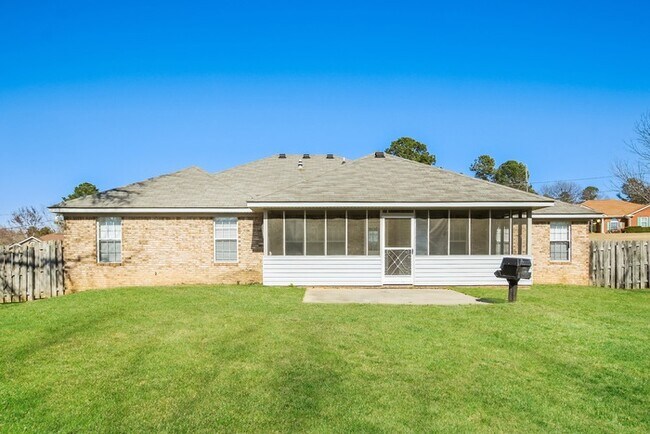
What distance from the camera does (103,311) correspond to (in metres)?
9.95

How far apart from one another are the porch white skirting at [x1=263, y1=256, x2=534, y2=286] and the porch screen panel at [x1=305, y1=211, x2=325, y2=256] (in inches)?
10.1

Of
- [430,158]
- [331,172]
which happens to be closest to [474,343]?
[331,172]

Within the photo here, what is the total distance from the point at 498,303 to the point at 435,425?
7576mm

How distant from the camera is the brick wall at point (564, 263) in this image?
53.6 feet

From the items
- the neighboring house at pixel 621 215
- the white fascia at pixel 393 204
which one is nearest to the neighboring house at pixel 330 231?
the white fascia at pixel 393 204

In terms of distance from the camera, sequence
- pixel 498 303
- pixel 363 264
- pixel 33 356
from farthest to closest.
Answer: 1. pixel 363 264
2. pixel 498 303
3. pixel 33 356

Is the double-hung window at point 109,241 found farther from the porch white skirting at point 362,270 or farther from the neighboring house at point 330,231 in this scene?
the porch white skirting at point 362,270

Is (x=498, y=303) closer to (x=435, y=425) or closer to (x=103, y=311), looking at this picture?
(x=435, y=425)

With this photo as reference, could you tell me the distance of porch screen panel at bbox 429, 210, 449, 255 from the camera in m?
14.6

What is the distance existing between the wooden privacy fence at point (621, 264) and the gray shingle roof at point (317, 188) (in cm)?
412

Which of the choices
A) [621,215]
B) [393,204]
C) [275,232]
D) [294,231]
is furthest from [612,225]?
[275,232]

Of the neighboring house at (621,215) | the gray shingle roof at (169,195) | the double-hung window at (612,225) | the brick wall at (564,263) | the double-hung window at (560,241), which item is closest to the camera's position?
the gray shingle roof at (169,195)

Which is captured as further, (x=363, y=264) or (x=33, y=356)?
(x=363, y=264)

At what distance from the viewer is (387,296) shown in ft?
40.9
